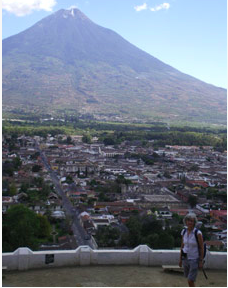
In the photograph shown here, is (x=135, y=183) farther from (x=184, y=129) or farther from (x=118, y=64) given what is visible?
(x=118, y=64)

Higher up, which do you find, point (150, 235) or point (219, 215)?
point (150, 235)

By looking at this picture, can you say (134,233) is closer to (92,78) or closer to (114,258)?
(114,258)

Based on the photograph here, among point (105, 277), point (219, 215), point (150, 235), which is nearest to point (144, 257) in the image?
point (105, 277)

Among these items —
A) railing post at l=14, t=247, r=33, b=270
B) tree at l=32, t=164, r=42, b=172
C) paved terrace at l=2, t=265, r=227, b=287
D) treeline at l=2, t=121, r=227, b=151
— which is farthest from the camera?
treeline at l=2, t=121, r=227, b=151

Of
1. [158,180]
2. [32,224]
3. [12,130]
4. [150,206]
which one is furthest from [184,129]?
[32,224]

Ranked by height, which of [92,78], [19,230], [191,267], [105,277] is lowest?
[19,230]

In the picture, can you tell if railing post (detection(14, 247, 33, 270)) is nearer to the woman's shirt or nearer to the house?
the woman's shirt

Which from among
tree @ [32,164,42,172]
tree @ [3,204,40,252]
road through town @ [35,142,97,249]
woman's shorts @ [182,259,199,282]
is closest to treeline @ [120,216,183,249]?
road through town @ [35,142,97,249]

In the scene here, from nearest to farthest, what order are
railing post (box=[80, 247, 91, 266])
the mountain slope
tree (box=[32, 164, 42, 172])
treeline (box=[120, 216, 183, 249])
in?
railing post (box=[80, 247, 91, 266]) < treeline (box=[120, 216, 183, 249]) < tree (box=[32, 164, 42, 172]) < the mountain slope
